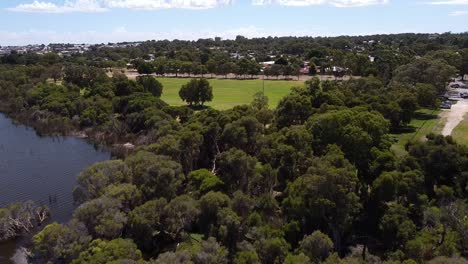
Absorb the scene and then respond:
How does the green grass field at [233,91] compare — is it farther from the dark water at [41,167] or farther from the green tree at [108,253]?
the green tree at [108,253]

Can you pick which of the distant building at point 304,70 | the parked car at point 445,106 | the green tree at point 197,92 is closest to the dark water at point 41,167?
the green tree at point 197,92

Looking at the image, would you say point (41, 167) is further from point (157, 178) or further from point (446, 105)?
point (446, 105)

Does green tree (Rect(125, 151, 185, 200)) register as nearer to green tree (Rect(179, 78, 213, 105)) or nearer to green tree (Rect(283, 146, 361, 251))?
green tree (Rect(283, 146, 361, 251))

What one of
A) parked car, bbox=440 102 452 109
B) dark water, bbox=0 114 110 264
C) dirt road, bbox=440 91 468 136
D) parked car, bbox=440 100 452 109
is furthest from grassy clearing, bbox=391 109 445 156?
dark water, bbox=0 114 110 264

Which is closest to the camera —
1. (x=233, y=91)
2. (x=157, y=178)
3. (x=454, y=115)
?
(x=157, y=178)

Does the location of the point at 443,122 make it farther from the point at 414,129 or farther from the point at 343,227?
the point at 343,227

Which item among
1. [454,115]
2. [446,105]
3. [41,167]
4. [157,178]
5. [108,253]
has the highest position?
[157,178]

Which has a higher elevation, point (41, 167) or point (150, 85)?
point (150, 85)

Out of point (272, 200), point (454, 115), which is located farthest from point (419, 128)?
point (272, 200)

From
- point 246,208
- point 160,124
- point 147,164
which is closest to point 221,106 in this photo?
point 160,124
